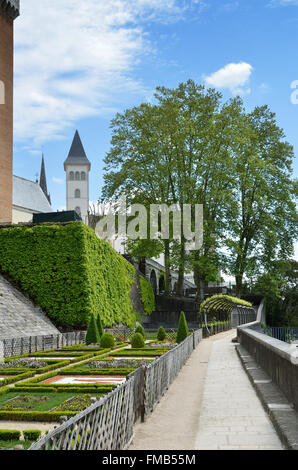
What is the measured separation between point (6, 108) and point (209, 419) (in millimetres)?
38902

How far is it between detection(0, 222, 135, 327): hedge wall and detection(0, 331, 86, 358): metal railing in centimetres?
215

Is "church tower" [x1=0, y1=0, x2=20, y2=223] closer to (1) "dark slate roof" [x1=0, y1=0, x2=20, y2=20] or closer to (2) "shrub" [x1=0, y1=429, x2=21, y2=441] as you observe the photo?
(1) "dark slate roof" [x1=0, y1=0, x2=20, y2=20]

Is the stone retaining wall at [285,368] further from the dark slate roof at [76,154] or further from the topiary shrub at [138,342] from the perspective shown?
the dark slate roof at [76,154]

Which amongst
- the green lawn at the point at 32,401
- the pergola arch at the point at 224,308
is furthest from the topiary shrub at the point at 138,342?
the green lawn at the point at 32,401

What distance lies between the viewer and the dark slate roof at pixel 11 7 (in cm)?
4344

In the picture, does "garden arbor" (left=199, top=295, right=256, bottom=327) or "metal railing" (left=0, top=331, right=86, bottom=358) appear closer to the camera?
"metal railing" (left=0, top=331, right=86, bottom=358)

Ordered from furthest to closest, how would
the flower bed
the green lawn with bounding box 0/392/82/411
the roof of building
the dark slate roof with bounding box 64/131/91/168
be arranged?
the dark slate roof with bounding box 64/131/91/168 < the roof of building < the flower bed < the green lawn with bounding box 0/392/82/411

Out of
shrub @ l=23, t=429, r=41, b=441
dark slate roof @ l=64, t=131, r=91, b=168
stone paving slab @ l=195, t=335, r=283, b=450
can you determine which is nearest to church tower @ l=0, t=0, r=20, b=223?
stone paving slab @ l=195, t=335, r=283, b=450

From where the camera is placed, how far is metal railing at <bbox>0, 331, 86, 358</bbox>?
20328 mm

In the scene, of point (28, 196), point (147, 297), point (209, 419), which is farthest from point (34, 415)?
point (28, 196)

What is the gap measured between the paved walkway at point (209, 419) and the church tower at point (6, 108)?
30937 mm

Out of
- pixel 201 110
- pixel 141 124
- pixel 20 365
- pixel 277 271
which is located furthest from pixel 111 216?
pixel 20 365

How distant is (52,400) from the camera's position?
10.8m

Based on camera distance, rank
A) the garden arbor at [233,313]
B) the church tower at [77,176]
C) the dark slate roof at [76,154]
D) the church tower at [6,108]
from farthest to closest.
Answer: the church tower at [77,176]
the dark slate roof at [76,154]
the church tower at [6,108]
the garden arbor at [233,313]
